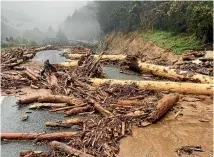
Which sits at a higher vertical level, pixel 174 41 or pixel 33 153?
pixel 174 41

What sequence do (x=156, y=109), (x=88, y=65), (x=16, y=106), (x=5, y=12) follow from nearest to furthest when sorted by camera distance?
(x=156, y=109)
(x=16, y=106)
(x=88, y=65)
(x=5, y=12)

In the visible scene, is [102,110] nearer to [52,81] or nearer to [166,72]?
[52,81]

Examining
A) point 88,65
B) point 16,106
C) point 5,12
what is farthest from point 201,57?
point 5,12

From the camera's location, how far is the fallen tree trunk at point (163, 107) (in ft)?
26.2

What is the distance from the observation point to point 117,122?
25.5ft

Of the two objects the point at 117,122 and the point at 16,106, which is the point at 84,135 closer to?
the point at 117,122

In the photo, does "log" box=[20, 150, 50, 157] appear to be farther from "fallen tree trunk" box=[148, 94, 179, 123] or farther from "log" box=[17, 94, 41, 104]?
"log" box=[17, 94, 41, 104]

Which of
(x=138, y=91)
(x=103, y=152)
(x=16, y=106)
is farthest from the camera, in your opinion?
(x=138, y=91)

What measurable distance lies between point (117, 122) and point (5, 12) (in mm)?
67273

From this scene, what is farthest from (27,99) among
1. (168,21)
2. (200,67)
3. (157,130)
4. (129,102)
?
(168,21)

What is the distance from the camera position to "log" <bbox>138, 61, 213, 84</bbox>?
39.0ft

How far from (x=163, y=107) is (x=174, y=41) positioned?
13720mm

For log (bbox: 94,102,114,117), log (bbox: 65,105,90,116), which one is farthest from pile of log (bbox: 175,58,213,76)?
log (bbox: 65,105,90,116)

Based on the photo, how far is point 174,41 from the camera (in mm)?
21312
